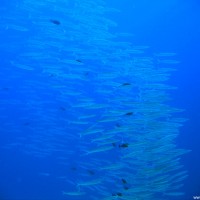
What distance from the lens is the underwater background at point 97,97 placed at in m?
3.44

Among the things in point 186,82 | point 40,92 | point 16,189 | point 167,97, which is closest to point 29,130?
point 40,92

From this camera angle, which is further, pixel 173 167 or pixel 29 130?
pixel 173 167

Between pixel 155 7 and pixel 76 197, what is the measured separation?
113 inches

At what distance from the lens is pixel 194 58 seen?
150 inches

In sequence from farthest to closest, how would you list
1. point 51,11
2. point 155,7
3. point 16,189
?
point 16,189 → point 155,7 → point 51,11

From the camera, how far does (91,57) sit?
3.50 meters

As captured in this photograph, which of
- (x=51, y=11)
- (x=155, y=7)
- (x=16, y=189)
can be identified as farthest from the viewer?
(x=16, y=189)

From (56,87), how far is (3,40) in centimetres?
90

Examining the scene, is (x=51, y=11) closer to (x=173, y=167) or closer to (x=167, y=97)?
(x=167, y=97)

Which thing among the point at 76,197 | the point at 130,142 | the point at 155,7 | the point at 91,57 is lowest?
the point at 76,197

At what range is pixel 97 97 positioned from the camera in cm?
361

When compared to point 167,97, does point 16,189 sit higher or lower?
lower

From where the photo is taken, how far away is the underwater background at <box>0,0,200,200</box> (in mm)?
3441

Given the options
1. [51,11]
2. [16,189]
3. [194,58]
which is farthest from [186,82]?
[16,189]
